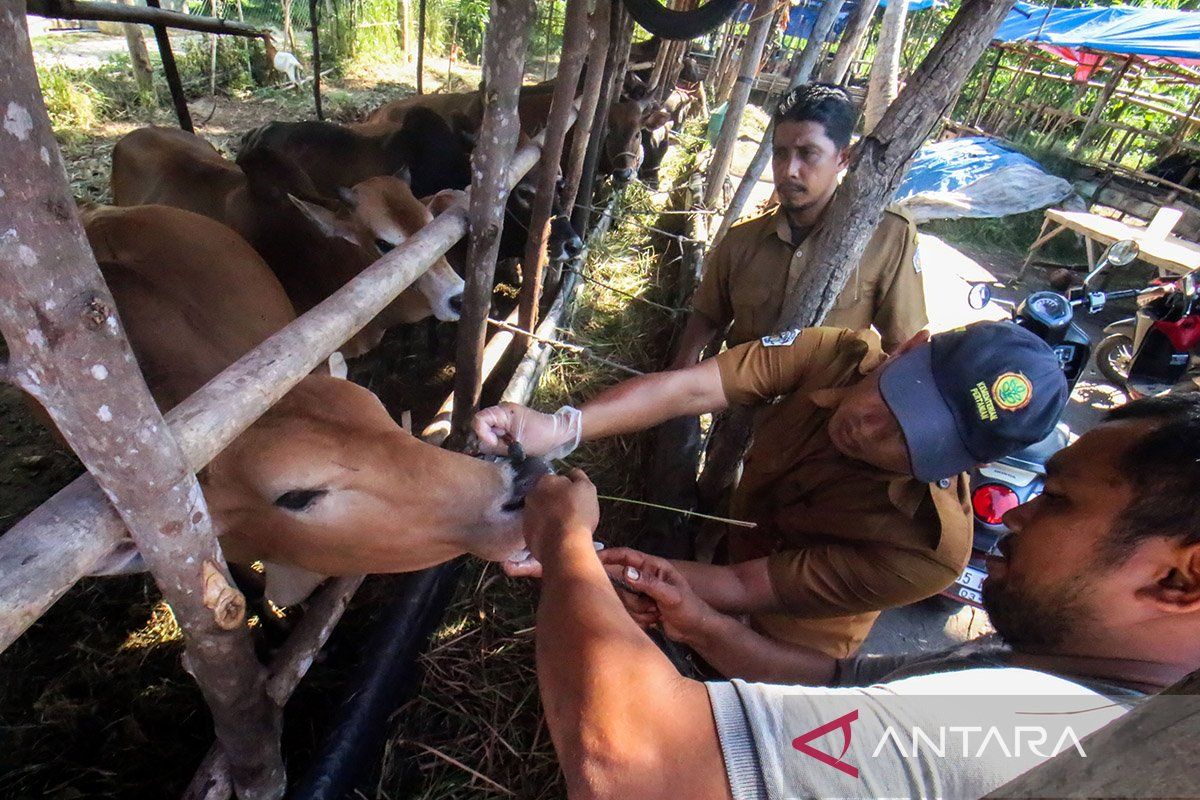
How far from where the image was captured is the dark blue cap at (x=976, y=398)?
1741 millimetres

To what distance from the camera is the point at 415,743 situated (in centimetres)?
225

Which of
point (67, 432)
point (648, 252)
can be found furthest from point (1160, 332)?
point (67, 432)

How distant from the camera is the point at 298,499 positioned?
1.67 m

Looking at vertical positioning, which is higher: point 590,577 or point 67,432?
point 67,432

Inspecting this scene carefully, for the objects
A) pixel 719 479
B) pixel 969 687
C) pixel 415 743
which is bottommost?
pixel 415 743

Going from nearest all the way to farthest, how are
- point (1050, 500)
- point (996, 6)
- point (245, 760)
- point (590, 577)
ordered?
point (590, 577), point (1050, 500), point (245, 760), point (996, 6)

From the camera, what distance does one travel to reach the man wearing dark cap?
1.79 meters

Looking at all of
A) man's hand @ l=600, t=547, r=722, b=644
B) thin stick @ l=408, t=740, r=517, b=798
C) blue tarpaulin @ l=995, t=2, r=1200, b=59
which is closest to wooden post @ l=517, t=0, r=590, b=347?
man's hand @ l=600, t=547, r=722, b=644

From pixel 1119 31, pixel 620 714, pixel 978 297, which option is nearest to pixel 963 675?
pixel 620 714

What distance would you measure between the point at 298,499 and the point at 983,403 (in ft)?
6.09

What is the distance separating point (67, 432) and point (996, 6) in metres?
2.59

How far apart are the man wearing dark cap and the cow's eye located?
51 cm

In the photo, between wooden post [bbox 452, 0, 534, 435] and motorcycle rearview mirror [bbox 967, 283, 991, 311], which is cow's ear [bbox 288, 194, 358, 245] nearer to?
wooden post [bbox 452, 0, 534, 435]

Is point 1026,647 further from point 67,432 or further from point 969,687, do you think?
point 67,432
